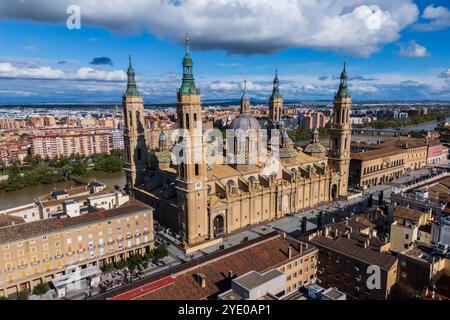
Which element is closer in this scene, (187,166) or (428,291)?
(428,291)

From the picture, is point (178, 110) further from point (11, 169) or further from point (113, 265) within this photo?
point (11, 169)

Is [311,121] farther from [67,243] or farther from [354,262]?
[67,243]

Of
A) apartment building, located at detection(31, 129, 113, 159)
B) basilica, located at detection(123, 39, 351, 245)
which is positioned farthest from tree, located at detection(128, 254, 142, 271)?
apartment building, located at detection(31, 129, 113, 159)

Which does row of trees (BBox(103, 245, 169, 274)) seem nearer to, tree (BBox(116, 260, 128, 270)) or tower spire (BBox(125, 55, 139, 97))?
tree (BBox(116, 260, 128, 270))

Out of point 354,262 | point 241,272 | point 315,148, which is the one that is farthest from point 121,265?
point 315,148

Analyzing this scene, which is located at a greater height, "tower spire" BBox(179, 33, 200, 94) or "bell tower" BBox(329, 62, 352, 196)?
"tower spire" BBox(179, 33, 200, 94)
